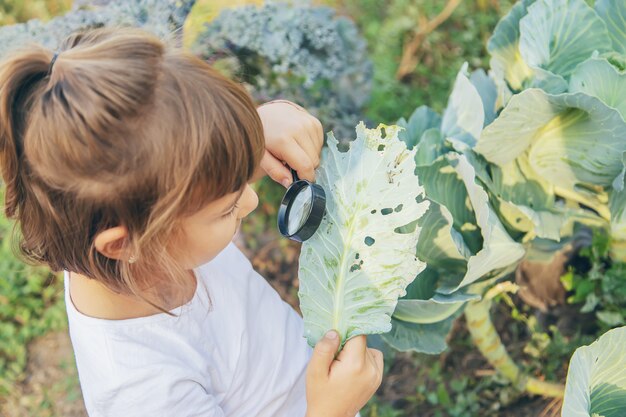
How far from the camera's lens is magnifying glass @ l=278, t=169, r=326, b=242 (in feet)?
3.99

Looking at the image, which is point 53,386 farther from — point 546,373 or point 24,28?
point 546,373

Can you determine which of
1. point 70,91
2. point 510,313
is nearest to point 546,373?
point 510,313

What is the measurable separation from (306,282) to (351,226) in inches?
5.6

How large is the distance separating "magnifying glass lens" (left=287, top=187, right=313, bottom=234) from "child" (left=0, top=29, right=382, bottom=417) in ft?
0.24

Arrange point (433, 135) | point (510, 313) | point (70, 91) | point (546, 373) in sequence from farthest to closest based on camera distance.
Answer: point (510, 313) < point (546, 373) < point (433, 135) < point (70, 91)

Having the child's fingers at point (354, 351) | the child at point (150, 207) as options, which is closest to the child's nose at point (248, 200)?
the child at point (150, 207)

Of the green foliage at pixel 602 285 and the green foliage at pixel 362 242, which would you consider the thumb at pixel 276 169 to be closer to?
the green foliage at pixel 362 242

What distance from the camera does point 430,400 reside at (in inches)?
76.7

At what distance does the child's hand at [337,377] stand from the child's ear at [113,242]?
0.38 m

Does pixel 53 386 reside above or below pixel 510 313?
below

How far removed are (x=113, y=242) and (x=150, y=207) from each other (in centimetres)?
10

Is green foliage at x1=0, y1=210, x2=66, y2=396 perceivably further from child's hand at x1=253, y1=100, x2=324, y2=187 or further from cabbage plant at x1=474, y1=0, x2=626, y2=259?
cabbage plant at x1=474, y1=0, x2=626, y2=259

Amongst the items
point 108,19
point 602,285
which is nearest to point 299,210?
point 602,285

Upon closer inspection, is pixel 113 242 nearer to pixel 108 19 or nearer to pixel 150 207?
pixel 150 207
